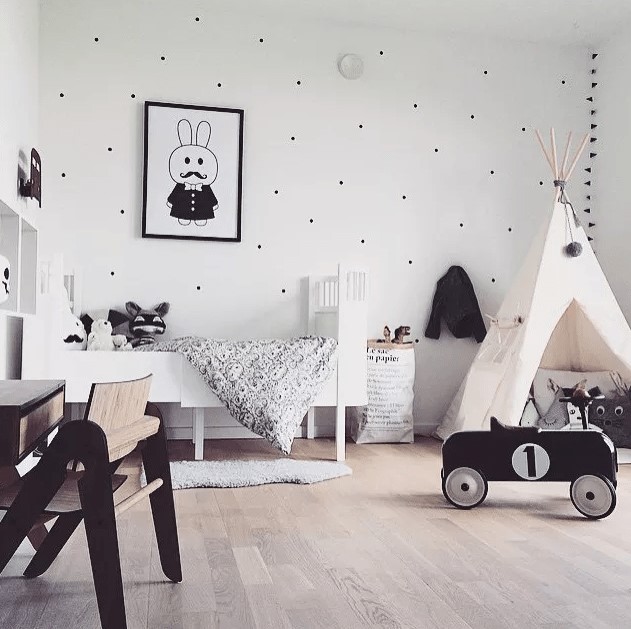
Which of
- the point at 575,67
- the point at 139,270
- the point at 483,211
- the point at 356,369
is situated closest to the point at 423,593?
the point at 356,369

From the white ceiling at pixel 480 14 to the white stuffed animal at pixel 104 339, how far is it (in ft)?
5.84

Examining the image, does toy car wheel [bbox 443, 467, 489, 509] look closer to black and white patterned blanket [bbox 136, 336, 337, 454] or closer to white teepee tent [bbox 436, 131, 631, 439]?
black and white patterned blanket [bbox 136, 336, 337, 454]

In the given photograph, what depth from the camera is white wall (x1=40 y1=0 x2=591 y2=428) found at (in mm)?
3850

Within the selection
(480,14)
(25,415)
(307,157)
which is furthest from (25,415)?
(480,14)

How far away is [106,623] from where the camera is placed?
4.23 ft

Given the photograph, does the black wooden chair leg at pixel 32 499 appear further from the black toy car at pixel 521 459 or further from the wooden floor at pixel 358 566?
the black toy car at pixel 521 459

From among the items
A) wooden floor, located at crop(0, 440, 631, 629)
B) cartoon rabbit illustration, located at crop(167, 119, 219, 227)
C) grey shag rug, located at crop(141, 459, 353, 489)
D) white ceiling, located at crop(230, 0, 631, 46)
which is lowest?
grey shag rug, located at crop(141, 459, 353, 489)

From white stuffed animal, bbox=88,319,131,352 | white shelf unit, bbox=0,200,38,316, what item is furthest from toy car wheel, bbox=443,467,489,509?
white stuffed animal, bbox=88,319,131,352

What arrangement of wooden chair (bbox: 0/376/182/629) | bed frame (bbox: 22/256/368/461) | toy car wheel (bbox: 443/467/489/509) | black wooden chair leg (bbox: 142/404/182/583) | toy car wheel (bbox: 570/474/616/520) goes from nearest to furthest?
1. wooden chair (bbox: 0/376/182/629)
2. black wooden chair leg (bbox: 142/404/182/583)
3. toy car wheel (bbox: 570/474/616/520)
4. toy car wheel (bbox: 443/467/489/509)
5. bed frame (bbox: 22/256/368/461)

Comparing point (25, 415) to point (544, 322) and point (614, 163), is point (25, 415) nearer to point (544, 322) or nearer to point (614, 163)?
point (544, 322)

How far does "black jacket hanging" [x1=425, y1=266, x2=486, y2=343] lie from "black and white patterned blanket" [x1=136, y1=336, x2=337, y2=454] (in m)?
1.00

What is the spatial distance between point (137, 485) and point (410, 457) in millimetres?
1306

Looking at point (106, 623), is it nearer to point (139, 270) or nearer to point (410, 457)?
point (410, 457)


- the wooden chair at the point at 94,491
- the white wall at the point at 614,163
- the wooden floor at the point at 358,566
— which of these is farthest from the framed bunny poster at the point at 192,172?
the wooden chair at the point at 94,491
